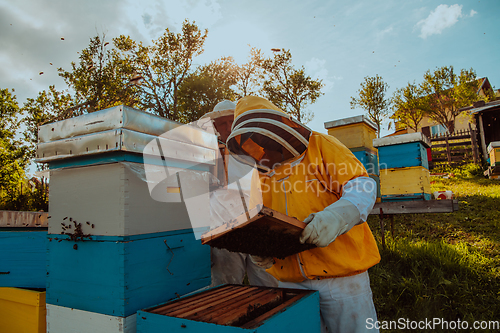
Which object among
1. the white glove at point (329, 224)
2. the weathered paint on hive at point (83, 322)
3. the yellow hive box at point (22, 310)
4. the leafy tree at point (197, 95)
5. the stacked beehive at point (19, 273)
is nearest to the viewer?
the white glove at point (329, 224)

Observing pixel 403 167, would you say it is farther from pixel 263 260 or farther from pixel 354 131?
pixel 263 260

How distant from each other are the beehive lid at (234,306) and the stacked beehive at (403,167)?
3409 millimetres

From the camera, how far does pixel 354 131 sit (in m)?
4.69

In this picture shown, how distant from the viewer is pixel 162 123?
73.0 inches

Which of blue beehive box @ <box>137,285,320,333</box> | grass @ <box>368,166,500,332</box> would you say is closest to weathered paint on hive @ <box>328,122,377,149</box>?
grass @ <box>368,166,500,332</box>

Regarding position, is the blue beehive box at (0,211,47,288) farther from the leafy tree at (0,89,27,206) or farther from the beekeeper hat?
the leafy tree at (0,89,27,206)

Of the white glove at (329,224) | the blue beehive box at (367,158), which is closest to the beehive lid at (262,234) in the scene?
the white glove at (329,224)

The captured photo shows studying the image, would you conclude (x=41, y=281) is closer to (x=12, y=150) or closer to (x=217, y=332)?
(x=217, y=332)

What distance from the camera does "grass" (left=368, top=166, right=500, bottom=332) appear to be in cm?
298

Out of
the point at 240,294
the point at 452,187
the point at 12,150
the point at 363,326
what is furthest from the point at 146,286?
the point at 12,150

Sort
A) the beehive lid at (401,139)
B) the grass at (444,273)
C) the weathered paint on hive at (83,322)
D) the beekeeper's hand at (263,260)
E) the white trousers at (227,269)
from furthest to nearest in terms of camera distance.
Result: the beehive lid at (401,139), the grass at (444,273), the white trousers at (227,269), the beekeeper's hand at (263,260), the weathered paint on hive at (83,322)

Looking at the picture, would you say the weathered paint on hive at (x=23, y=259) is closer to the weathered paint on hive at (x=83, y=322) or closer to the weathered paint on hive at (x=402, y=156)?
the weathered paint on hive at (x=83, y=322)

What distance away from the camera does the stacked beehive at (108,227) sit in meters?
1.53

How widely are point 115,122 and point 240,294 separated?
1.14 metres
